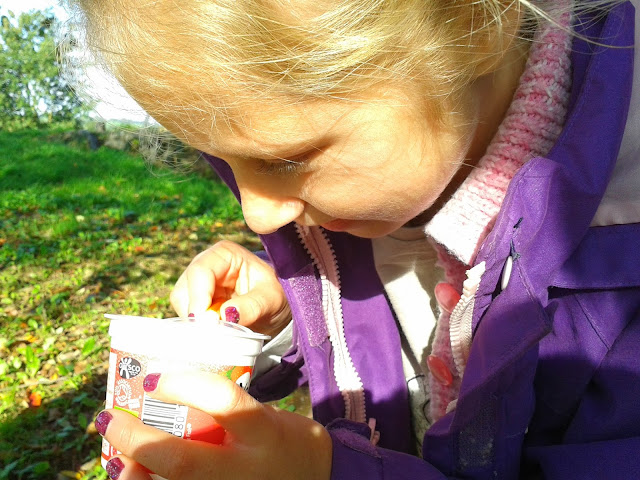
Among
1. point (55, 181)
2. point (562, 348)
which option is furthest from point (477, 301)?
point (55, 181)

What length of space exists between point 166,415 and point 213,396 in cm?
12

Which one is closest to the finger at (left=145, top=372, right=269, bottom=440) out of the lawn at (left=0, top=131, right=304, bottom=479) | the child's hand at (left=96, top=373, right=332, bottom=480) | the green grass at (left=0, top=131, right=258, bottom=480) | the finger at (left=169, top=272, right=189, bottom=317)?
the child's hand at (left=96, top=373, right=332, bottom=480)

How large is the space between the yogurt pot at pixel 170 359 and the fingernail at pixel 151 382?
0.05 ft

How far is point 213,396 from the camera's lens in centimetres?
101

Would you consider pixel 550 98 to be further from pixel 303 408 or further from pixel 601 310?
pixel 303 408

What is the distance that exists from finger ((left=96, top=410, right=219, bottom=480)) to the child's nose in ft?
1.58

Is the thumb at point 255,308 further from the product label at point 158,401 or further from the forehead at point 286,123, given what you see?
the forehead at point 286,123

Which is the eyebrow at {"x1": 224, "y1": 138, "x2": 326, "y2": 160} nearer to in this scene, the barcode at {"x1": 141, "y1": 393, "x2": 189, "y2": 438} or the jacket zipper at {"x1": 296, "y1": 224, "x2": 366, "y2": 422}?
the barcode at {"x1": 141, "y1": 393, "x2": 189, "y2": 438}

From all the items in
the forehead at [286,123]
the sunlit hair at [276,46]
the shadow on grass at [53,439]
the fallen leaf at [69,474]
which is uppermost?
the sunlit hair at [276,46]

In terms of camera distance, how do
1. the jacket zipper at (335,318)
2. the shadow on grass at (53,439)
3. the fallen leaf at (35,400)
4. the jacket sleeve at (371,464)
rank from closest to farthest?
the jacket sleeve at (371,464), the jacket zipper at (335,318), the shadow on grass at (53,439), the fallen leaf at (35,400)

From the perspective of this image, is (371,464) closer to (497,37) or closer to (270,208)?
(270,208)

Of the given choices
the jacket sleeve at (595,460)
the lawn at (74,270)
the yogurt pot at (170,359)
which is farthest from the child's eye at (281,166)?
the lawn at (74,270)

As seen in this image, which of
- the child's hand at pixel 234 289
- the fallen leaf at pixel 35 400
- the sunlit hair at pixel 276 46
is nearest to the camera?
the sunlit hair at pixel 276 46

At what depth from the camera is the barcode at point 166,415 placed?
41.9 inches
